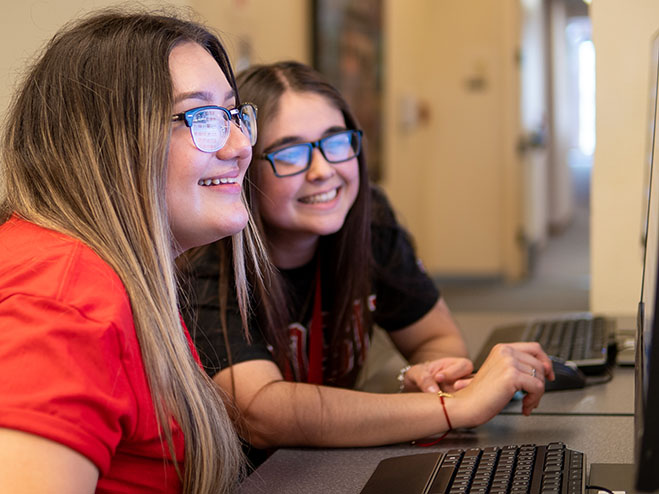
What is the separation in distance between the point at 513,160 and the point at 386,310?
14.9 feet

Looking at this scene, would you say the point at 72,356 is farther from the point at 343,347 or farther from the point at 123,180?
the point at 343,347

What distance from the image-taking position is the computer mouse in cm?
138

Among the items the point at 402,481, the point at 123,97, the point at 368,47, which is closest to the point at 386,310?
the point at 402,481

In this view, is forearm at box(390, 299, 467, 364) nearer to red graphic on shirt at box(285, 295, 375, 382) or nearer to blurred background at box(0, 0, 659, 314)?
red graphic on shirt at box(285, 295, 375, 382)

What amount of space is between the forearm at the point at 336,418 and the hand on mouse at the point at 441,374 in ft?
0.33

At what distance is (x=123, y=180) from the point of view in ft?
2.90

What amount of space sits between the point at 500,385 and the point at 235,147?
1.62 ft

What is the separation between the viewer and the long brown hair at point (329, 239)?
1.45m

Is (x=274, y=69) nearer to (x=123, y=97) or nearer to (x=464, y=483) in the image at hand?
(x=123, y=97)

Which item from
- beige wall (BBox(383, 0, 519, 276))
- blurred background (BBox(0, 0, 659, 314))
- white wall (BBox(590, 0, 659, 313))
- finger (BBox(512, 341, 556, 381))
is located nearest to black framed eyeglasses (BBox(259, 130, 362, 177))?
finger (BBox(512, 341, 556, 381))

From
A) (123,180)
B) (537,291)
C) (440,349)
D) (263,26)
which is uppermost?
(263,26)

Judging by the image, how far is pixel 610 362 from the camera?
1.56 metres

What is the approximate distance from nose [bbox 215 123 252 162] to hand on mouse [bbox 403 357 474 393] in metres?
0.49

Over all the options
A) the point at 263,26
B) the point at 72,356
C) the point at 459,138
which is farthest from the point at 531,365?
the point at 459,138
